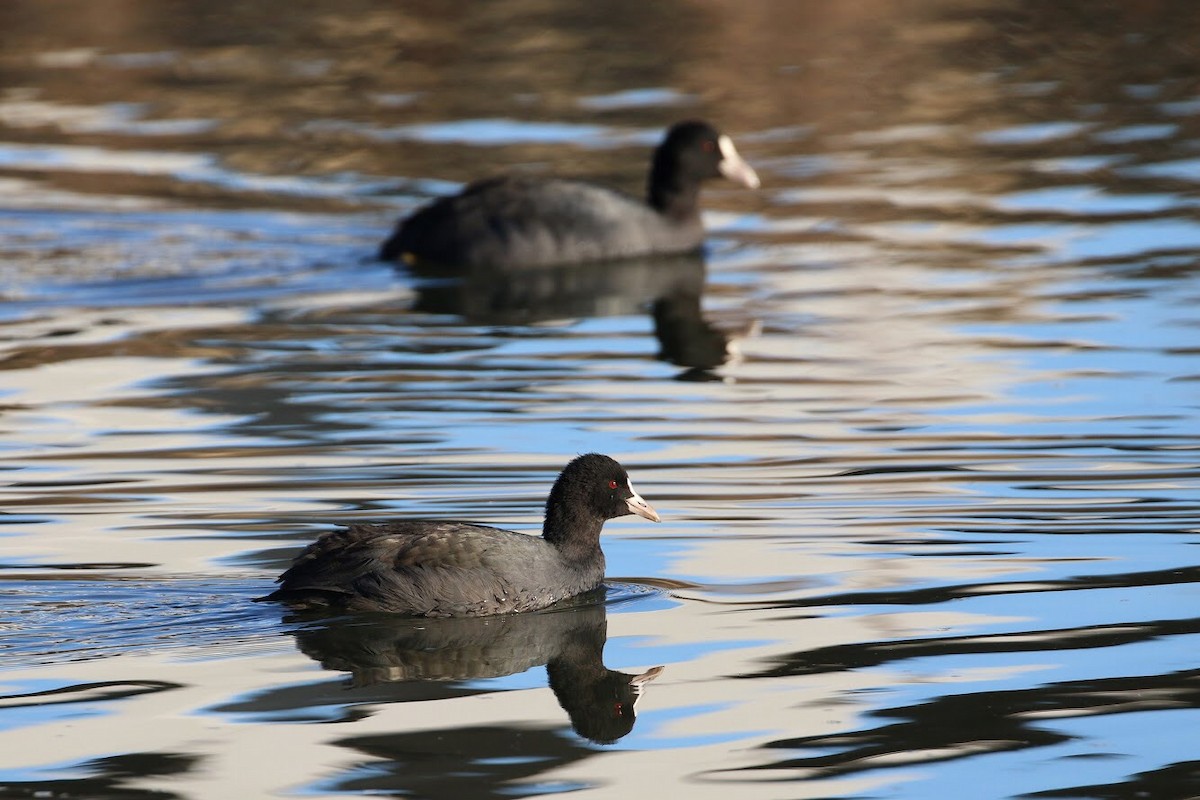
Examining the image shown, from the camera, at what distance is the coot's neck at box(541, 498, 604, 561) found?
28.6 feet

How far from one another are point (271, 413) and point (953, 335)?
14.9 feet

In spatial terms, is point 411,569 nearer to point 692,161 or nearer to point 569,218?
point 569,218

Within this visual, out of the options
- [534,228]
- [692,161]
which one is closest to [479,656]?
[534,228]

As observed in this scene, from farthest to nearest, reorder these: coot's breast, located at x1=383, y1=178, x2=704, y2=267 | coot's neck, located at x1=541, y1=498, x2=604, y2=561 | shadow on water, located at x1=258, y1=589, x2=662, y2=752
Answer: coot's breast, located at x1=383, y1=178, x2=704, y2=267
coot's neck, located at x1=541, y1=498, x2=604, y2=561
shadow on water, located at x1=258, y1=589, x2=662, y2=752

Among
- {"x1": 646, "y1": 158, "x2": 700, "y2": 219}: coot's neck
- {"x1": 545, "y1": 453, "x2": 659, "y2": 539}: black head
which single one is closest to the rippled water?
{"x1": 545, "y1": 453, "x2": 659, "y2": 539}: black head

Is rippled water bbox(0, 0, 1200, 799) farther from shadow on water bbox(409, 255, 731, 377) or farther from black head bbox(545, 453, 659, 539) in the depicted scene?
black head bbox(545, 453, 659, 539)

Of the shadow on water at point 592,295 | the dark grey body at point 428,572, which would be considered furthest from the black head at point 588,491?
the shadow on water at point 592,295

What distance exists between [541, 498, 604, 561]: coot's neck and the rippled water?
7.9 inches

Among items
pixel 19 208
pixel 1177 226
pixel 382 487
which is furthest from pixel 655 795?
pixel 19 208

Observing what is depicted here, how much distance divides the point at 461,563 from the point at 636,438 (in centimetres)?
285

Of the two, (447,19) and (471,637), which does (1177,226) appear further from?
(447,19)

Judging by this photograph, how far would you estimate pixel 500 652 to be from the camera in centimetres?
806

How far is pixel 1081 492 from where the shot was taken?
994 centimetres

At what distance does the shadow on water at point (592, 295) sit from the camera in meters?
14.2
